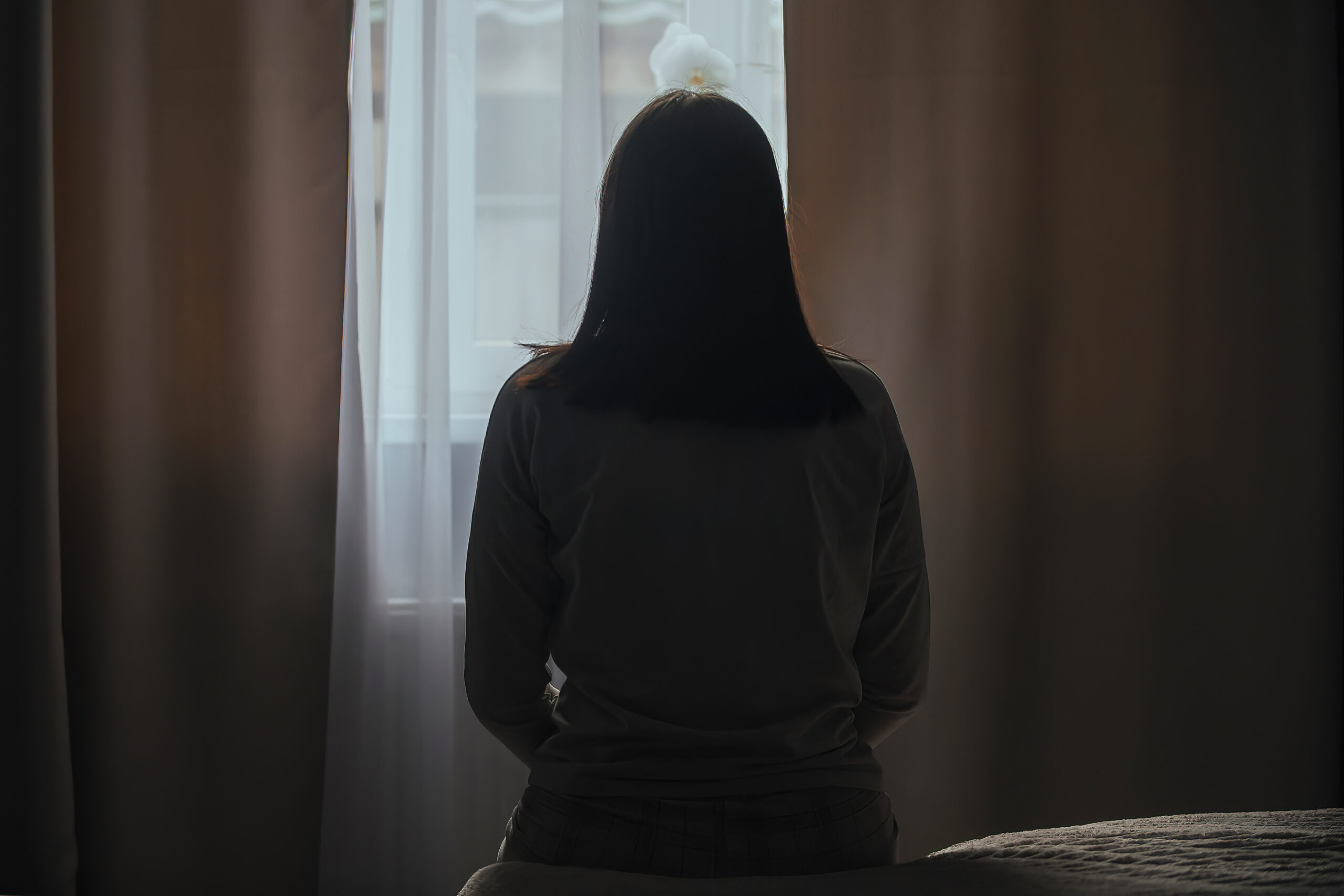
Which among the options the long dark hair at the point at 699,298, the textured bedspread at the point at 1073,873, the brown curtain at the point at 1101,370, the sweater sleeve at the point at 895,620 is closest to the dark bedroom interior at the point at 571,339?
the brown curtain at the point at 1101,370

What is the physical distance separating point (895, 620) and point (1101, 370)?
0.88m

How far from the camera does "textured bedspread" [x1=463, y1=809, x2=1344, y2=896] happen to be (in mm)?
622

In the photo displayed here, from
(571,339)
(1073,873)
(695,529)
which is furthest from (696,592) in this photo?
(571,339)

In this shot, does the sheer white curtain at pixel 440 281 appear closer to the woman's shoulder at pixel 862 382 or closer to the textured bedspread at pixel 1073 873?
the woman's shoulder at pixel 862 382

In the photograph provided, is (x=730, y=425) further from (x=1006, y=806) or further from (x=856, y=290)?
(x=1006, y=806)

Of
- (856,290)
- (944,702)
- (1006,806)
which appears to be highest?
(856,290)

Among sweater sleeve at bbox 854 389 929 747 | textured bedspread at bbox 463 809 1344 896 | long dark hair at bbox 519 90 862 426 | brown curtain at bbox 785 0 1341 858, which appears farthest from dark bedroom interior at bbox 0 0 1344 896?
textured bedspread at bbox 463 809 1344 896

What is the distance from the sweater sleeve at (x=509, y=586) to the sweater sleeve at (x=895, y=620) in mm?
332

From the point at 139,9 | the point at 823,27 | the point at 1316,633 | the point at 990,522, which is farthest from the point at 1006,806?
the point at 139,9

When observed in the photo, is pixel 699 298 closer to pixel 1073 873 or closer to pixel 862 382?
pixel 862 382

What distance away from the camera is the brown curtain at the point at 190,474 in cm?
155

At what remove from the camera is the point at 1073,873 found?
0.65 metres

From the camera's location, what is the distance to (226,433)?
1568mm

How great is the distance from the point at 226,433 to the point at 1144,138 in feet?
5.64
